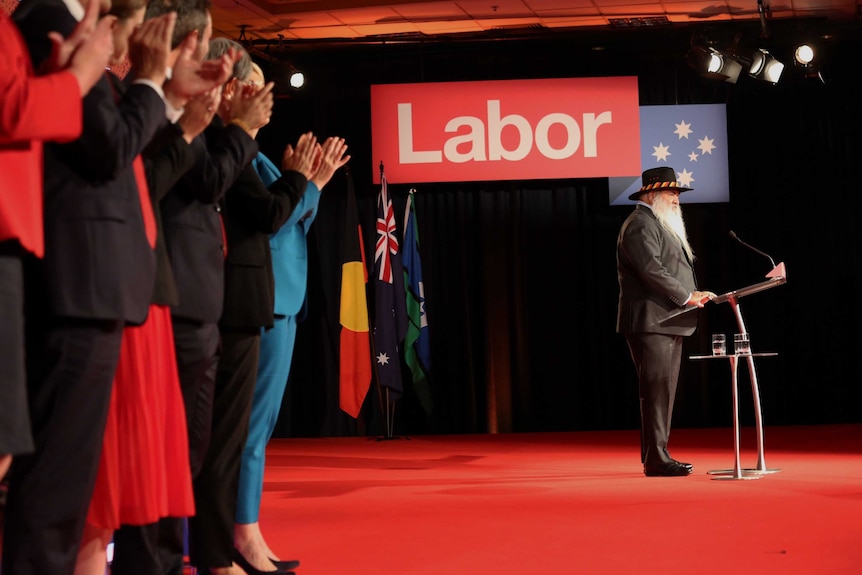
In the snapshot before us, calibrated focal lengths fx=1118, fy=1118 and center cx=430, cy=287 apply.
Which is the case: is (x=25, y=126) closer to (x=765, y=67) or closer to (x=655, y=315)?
(x=655, y=315)

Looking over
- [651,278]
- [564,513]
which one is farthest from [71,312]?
[651,278]

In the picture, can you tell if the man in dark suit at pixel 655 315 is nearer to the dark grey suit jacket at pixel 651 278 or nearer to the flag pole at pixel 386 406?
the dark grey suit jacket at pixel 651 278

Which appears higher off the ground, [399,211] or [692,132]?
[692,132]

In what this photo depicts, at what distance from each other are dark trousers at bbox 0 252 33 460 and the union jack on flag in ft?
22.4

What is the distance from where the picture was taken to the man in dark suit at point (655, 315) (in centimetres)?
543

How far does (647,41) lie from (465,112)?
62.4 inches

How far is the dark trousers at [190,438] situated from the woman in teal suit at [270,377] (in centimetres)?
46

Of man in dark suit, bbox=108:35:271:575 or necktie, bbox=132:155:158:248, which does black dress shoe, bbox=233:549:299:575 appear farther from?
necktie, bbox=132:155:158:248

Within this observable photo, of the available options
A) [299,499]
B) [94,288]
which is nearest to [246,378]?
[94,288]

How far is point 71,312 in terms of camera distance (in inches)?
71.2

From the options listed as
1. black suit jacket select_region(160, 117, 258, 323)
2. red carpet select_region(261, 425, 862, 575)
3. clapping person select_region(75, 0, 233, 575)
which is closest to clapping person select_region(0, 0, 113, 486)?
clapping person select_region(75, 0, 233, 575)

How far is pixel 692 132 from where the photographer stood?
8930mm

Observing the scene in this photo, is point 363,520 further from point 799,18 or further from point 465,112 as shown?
point 799,18

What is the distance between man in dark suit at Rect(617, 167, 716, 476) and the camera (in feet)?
17.8
